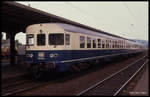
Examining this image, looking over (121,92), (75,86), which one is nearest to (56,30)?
(75,86)

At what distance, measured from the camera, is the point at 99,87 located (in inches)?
424

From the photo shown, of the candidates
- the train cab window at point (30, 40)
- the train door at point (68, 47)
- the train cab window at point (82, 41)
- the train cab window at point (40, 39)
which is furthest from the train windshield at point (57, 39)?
the train cab window at point (82, 41)

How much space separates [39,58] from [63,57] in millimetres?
1293

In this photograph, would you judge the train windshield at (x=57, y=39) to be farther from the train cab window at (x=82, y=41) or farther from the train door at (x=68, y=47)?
the train cab window at (x=82, y=41)

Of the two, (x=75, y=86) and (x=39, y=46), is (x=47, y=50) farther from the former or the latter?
(x=75, y=86)

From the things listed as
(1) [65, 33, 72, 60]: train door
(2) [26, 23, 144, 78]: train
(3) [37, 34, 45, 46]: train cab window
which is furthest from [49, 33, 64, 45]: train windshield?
(3) [37, 34, 45, 46]: train cab window

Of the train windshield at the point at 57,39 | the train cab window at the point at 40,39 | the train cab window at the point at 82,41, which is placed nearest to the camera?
the train windshield at the point at 57,39

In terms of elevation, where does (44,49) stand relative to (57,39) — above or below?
below

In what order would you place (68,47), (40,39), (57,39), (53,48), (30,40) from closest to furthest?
(53,48) < (57,39) < (68,47) < (40,39) < (30,40)

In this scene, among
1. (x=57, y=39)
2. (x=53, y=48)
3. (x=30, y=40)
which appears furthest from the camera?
(x=30, y=40)

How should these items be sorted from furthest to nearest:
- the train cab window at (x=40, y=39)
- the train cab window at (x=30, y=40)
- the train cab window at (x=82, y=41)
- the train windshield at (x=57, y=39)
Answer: the train cab window at (x=82, y=41) → the train cab window at (x=30, y=40) → the train cab window at (x=40, y=39) → the train windshield at (x=57, y=39)

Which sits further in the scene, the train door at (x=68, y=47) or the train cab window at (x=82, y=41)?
the train cab window at (x=82, y=41)

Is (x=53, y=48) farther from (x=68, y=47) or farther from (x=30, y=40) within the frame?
(x=30, y=40)

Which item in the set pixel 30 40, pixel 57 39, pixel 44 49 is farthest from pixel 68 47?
pixel 30 40
